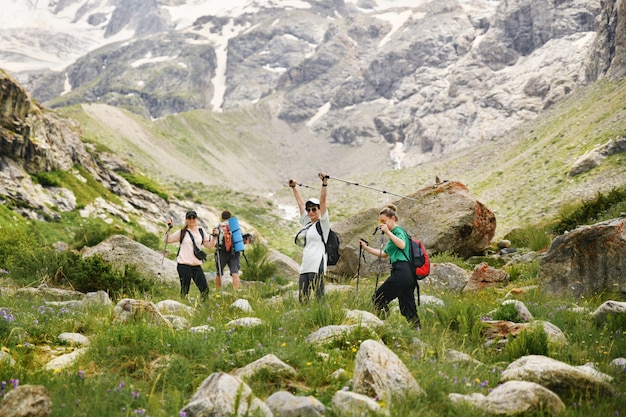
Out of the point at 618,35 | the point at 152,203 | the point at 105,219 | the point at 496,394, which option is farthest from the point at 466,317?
the point at 618,35

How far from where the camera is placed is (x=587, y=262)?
1081cm

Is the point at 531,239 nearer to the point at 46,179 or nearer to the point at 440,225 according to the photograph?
the point at 440,225

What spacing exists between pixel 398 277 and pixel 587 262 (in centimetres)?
534

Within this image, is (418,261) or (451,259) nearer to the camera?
(418,261)

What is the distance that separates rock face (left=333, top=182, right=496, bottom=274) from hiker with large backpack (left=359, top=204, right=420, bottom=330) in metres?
8.58

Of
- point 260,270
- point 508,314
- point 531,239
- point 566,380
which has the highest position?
point 566,380

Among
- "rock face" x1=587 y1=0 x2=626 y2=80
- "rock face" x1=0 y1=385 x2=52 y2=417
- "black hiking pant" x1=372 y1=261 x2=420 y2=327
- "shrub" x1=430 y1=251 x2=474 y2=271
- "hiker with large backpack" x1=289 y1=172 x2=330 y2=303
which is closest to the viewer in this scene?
"rock face" x1=0 y1=385 x2=52 y2=417

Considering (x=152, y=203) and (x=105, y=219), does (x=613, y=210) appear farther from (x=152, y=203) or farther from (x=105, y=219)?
(x=152, y=203)

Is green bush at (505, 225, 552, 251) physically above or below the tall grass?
below

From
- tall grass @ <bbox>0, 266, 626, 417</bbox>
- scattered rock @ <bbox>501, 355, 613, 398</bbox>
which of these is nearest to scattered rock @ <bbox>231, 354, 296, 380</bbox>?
tall grass @ <bbox>0, 266, 626, 417</bbox>

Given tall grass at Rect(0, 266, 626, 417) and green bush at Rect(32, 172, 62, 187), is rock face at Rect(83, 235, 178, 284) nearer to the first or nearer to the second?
tall grass at Rect(0, 266, 626, 417)

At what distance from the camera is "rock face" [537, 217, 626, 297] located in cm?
1023

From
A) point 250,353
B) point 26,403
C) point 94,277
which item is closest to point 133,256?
point 94,277

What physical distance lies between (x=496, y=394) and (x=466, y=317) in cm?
308
